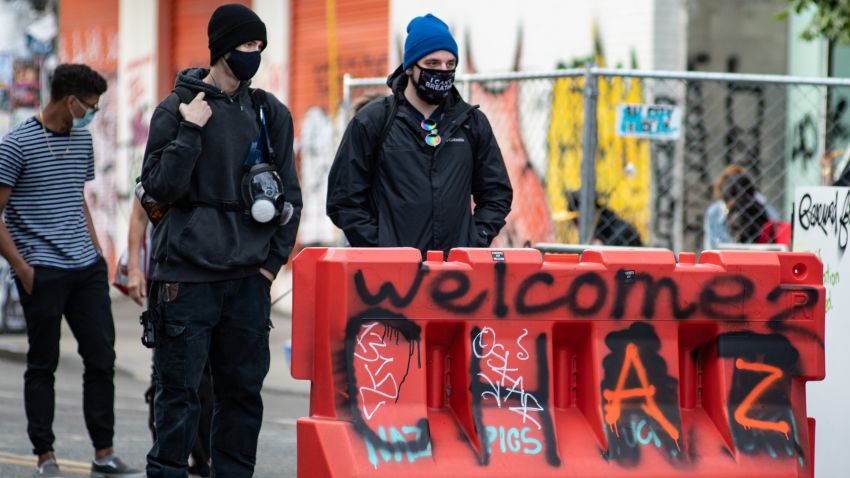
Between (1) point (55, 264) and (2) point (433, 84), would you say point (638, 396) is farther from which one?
(1) point (55, 264)

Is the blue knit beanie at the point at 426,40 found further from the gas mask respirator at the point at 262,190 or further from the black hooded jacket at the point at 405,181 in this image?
the gas mask respirator at the point at 262,190

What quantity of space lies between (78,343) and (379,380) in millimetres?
A: 2736

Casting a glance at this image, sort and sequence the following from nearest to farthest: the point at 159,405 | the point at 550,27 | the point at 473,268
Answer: the point at 473,268, the point at 159,405, the point at 550,27

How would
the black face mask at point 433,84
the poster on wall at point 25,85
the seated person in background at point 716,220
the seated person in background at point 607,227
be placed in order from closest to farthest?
the black face mask at point 433,84 < the seated person in background at point 607,227 < the seated person in background at point 716,220 < the poster on wall at point 25,85

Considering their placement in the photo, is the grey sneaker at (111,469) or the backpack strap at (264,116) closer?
the backpack strap at (264,116)

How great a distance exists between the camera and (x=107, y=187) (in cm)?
2320

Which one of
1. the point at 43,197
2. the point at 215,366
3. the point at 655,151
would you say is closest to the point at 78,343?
the point at 43,197

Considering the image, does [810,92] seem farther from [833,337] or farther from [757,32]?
[833,337]

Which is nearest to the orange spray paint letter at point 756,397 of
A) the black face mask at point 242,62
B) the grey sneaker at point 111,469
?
the black face mask at point 242,62

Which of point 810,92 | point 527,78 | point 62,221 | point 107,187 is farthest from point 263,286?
point 107,187

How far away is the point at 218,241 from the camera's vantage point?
6074 mm

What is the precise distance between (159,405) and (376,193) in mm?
1262

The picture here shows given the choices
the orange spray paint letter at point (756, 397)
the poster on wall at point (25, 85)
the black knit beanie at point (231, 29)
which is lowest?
the orange spray paint letter at point (756, 397)

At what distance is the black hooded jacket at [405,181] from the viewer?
647 centimetres
